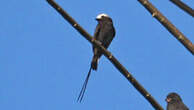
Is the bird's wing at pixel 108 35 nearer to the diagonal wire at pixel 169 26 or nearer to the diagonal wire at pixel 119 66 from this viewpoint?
the diagonal wire at pixel 119 66

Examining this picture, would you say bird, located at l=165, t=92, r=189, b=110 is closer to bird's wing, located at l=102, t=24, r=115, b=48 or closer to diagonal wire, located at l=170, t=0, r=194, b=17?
bird's wing, located at l=102, t=24, r=115, b=48

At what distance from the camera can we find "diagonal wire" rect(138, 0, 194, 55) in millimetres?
2162

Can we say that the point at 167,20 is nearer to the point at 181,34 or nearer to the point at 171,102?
the point at 181,34

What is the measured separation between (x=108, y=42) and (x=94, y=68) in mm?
1439

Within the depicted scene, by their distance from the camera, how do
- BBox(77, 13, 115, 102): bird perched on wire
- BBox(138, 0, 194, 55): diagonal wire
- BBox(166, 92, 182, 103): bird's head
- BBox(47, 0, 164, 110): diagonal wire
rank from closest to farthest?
1. BBox(138, 0, 194, 55): diagonal wire
2. BBox(47, 0, 164, 110): diagonal wire
3. BBox(166, 92, 182, 103): bird's head
4. BBox(77, 13, 115, 102): bird perched on wire

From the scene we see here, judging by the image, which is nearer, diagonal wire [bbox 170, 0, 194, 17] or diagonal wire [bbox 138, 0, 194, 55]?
diagonal wire [bbox 138, 0, 194, 55]

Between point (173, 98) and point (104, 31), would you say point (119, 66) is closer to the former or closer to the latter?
point (173, 98)

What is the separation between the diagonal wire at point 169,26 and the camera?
7.09ft

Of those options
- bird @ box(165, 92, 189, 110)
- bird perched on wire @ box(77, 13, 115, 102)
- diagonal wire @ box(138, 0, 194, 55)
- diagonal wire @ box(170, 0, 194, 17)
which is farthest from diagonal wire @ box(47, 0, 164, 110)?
bird perched on wire @ box(77, 13, 115, 102)

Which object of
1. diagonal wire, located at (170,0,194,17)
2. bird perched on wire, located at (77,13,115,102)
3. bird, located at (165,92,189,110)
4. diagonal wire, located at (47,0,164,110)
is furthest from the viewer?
bird perched on wire, located at (77,13,115,102)

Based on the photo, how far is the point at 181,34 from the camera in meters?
2.20

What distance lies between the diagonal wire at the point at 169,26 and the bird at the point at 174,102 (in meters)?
3.78

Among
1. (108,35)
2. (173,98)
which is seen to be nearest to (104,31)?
(108,35)

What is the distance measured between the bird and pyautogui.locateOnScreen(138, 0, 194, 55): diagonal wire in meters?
3.78
